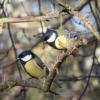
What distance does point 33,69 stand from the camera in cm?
220

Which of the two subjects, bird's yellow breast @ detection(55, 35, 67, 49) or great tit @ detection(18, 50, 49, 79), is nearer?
bird's yellow breast @ detection(55, 35, 67, 49)

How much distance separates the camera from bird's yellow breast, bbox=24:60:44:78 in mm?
2162

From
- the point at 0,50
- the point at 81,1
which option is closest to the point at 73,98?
the point at 0,50

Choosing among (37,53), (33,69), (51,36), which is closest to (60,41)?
(51,36)

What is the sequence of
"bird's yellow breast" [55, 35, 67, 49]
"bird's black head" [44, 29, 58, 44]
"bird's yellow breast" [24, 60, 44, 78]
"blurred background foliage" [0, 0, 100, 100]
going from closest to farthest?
"bird's yellow breast" [55, 35, 67, 49]
"bird's black head" [44, 29, 58, 44]
"bird's yellow breast" [24, 60, 44, 78]
"blurred background foliage" [0, 0, 100, 100]

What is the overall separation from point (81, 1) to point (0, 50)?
3.05 feet

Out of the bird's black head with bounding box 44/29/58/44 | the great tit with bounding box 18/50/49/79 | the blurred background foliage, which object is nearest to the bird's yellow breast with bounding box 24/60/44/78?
the great tit with bounding box 18/50/49/79

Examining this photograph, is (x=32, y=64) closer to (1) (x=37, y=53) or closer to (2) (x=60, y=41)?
(2) (x=60, y=41)

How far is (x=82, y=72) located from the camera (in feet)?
10.4

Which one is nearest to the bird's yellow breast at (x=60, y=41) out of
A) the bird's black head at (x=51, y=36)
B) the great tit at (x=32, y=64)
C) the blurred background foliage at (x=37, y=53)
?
the bird's black head at (x=51, y=36)

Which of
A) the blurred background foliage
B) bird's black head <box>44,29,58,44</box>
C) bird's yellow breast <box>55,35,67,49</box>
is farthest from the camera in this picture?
the blurred background foliage

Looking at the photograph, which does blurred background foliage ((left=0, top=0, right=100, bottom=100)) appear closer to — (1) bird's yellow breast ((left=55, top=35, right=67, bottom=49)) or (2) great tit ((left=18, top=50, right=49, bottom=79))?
(2) great tit ((left=18, top=50, right=49, bottom=79))

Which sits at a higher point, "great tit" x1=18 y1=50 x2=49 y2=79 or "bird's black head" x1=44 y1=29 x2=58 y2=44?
"bird's black head" x1=44 y1=29 x2=58 y2=44

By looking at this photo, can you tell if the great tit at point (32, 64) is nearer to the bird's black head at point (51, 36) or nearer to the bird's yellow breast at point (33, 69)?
the bird's yellow breast at point (33, 69)
